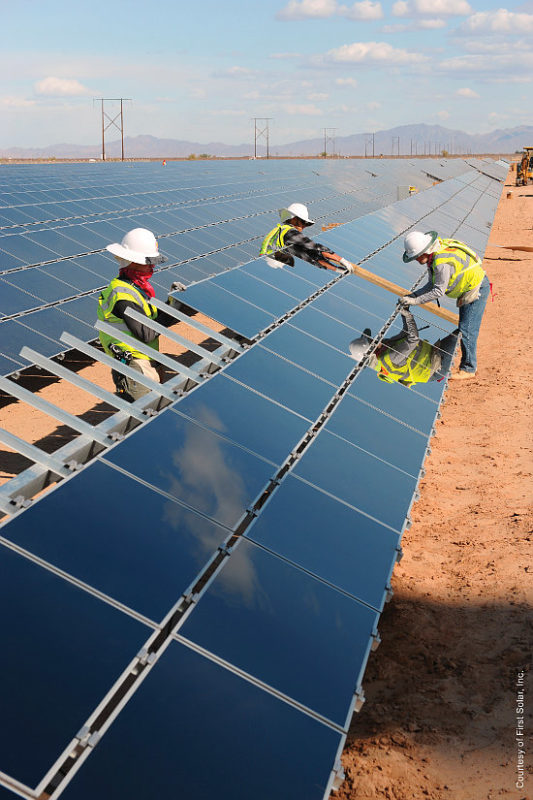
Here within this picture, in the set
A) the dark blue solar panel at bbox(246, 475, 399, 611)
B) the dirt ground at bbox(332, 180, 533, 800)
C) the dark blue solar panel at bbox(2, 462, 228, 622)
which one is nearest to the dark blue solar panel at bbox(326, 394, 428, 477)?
the dark blue solar panel at bbox(246, 475, 399, 611)

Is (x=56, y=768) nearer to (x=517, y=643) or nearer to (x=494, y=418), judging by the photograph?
(x=517, y=643)

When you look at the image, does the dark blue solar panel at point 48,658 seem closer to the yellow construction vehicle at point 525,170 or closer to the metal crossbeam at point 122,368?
the metal crossbeam at point 122,368

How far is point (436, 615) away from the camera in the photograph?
8555mm

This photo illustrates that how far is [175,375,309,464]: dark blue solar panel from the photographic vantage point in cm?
679

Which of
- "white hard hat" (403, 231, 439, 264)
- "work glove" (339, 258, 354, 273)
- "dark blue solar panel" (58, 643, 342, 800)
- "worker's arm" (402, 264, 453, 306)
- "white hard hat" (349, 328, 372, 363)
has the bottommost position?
"dark blue solar panel" (58, 643, 342, 800)

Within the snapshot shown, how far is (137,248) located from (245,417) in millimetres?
2936

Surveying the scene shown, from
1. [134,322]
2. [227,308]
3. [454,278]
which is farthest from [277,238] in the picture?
[134,322]

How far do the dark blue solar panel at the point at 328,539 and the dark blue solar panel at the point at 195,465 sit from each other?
0.22 m

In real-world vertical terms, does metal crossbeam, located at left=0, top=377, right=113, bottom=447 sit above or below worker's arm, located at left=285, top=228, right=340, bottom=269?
below

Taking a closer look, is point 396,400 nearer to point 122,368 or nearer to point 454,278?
point 122,368

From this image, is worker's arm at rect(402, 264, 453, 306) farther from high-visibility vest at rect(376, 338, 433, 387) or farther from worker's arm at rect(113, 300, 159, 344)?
worker's arm at rect(113, 300, 159, 344)

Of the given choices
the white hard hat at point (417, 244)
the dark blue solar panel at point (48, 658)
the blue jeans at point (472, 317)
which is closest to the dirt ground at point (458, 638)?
the blue jeans at point (472, 317)

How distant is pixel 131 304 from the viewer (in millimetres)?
8906

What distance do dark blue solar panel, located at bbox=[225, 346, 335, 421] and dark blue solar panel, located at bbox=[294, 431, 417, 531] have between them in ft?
1.67
